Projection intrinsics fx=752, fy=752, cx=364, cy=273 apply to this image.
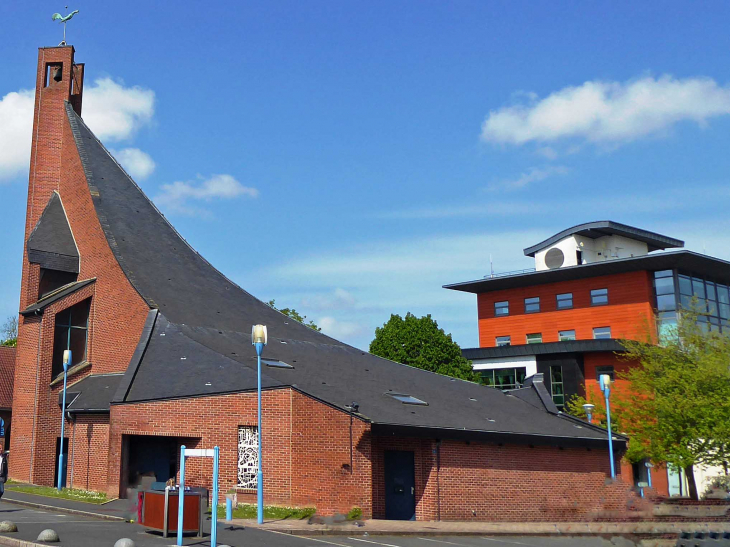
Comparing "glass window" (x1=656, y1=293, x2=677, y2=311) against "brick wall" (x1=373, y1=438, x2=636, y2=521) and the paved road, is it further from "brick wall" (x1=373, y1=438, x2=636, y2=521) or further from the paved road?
the paved road

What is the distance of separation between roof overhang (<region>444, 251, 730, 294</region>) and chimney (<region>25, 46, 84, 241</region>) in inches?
1301

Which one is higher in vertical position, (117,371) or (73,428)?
(117,371)

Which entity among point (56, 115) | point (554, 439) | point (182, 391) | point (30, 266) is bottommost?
point (554, 439)

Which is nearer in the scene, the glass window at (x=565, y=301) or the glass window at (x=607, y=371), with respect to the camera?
the glass window at (x=607, y=371)

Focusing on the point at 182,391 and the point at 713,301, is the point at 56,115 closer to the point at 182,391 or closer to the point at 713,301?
the point at 182,391

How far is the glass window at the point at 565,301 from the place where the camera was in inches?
2149

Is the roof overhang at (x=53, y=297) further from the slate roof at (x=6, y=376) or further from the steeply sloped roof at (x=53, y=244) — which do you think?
the slate roof at (x=6, y=376)

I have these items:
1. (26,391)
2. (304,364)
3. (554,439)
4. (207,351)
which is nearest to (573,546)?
(554,439)

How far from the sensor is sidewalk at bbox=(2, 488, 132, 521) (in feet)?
62.7

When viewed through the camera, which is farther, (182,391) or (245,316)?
(245,316)

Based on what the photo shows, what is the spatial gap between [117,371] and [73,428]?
2651 millimetres

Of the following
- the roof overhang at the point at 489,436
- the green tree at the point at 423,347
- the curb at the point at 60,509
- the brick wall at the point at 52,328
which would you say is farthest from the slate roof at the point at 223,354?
the green tree at the point at 423,347

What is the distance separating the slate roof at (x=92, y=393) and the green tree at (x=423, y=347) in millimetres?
24574

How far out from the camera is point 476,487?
23.0m
